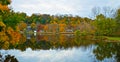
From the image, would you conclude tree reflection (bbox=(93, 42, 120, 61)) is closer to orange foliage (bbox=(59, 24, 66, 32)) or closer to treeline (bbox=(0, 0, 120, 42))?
treeline (bbox=(0, 0, 120, 42))

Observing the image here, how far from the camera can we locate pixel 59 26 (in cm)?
12938

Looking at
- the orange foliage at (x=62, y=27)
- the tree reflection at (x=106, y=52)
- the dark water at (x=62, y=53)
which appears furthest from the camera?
the orange foliage at (x=62, y=27)

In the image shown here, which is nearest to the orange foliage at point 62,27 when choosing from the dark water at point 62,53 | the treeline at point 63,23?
the treeline at point 63,23

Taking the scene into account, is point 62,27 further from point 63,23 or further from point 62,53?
point 62,53

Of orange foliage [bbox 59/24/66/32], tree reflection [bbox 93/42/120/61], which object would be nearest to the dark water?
tree reflection [bbox 93/42/120/61]

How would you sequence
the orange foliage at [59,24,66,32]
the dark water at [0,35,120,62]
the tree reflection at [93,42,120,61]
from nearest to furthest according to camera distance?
the dark water at [0,35,120,62] < the tree reflection at [93,42,120,61] < the orange foliage at [59,24,66,32]

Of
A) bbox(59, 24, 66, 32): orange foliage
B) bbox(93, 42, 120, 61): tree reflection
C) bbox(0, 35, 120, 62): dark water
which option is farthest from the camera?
bbox(59, 24, 66, 32): orange foliage

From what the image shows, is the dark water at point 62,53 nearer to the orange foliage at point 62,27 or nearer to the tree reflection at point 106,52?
the tree reflection at point 106,52

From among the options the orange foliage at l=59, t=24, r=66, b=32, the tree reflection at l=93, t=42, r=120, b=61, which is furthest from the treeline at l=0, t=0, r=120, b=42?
the tree reflection at l=93, t=42, r=120, b=61

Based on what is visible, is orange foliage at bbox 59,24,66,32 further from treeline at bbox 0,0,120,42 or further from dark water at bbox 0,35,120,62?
dark water at bbox 0,35,120,62

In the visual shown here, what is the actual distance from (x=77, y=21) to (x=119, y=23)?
6344cm

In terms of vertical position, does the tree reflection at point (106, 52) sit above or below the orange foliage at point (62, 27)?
above

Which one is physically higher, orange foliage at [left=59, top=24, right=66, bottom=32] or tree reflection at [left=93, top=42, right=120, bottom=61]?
tree reflection at [left=93, top=42, right=120, bottom=61]

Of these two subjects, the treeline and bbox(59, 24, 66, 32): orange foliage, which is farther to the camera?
bbox(59, 24, 66, 32): orange foliage
